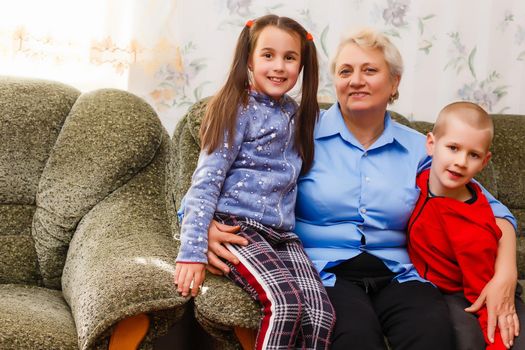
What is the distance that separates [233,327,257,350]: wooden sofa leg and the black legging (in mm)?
180

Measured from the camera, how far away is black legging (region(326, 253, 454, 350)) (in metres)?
1.58

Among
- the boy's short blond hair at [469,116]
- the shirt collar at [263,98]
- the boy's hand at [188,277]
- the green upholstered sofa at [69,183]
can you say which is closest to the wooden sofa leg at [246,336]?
the boy's hand at [188,277]

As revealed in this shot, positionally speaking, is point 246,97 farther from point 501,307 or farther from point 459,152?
point 501,307

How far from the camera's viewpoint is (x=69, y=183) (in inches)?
81.4

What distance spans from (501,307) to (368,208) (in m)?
0.39

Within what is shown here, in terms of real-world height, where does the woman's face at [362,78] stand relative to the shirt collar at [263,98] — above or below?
above

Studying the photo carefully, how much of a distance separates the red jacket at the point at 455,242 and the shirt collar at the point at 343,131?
16 cm

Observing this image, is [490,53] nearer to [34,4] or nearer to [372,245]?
[372,245]

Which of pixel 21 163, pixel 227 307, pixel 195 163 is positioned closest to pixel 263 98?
pixel 195 163

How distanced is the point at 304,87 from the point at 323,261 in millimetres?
458

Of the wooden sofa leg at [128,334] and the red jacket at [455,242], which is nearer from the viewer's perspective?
the wooden sofa leg at [128,334]

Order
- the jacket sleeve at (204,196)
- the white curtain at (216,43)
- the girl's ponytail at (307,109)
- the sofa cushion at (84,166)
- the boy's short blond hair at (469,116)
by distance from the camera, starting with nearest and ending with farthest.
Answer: the jacket sleeve at (204,196)
the boy's short blond hair at (469,116)
the girl's ponytail at (307,109)
the sofa cushion at (84,166)
the white curtain at (216,43)

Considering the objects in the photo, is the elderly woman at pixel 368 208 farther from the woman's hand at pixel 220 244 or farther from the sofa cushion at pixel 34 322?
the sofa cushion at pixel 34 322

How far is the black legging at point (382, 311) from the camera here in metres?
1.58
